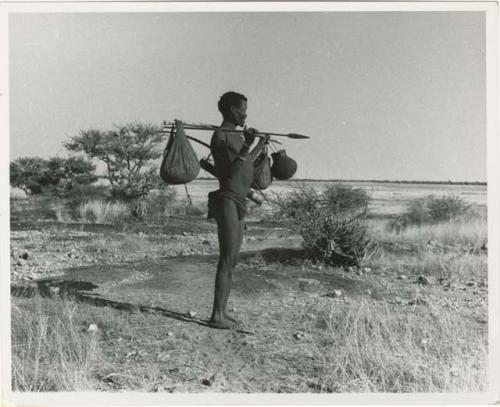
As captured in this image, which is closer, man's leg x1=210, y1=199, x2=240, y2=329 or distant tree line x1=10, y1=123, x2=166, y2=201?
man's leg x1=210, y1=199, x2=240, y2=329

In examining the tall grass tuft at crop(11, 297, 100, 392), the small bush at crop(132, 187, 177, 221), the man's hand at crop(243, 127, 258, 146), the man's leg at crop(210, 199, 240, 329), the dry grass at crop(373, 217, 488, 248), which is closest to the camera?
the tall grass tuft at crop(11, 297, 100, 392)

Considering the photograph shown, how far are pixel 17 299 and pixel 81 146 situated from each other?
9.11 meters

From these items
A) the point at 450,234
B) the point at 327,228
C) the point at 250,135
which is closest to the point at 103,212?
the point at 327,228

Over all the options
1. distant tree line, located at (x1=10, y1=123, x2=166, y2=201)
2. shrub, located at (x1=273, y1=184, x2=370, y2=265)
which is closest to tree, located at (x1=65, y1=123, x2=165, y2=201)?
distant tree line, located at (x1=10, y1=123, x2=166, y2=201)

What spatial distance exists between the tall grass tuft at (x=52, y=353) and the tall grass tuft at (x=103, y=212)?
23.3ft

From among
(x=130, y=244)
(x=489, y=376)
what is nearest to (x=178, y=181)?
(x=489, y=376)

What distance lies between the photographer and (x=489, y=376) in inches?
192

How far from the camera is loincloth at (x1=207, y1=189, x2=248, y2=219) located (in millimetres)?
4938

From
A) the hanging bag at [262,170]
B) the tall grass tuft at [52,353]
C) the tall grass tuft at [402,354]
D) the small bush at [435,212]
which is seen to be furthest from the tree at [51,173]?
the tall grass tuft at [402,354]

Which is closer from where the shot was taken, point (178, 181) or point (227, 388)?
point (227, 388)

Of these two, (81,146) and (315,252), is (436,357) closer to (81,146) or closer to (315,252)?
(315,252)

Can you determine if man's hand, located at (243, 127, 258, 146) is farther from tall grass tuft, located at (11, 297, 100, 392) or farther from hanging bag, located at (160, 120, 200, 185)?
tall grass tuft, located at (11, 297, 100, 392)

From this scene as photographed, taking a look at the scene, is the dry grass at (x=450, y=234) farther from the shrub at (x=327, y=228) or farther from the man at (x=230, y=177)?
the man at (x=230, y=177)

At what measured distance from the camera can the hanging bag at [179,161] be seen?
4.79m
